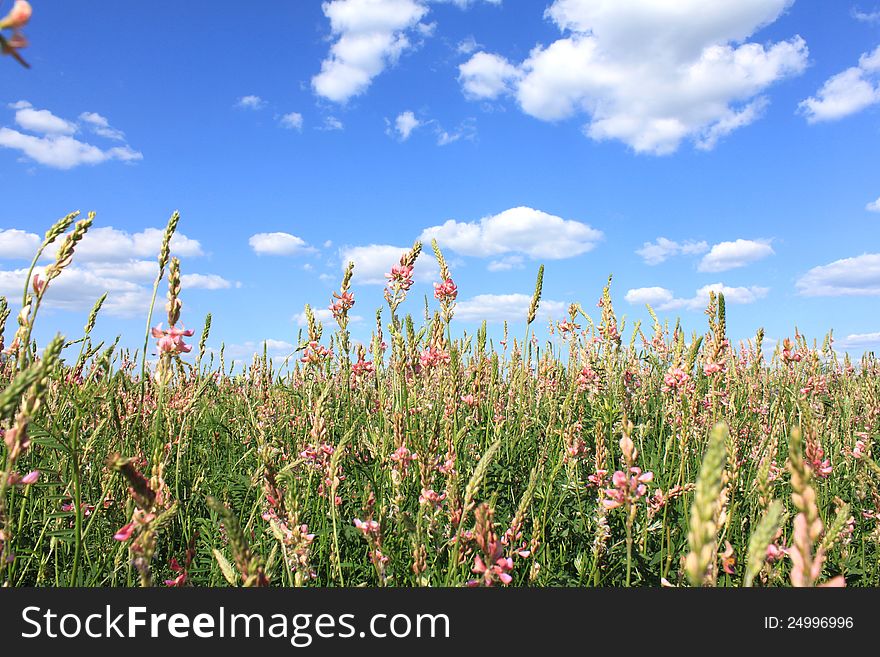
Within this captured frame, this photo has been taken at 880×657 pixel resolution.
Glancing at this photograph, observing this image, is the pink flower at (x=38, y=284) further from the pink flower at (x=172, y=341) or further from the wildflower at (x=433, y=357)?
the wildflower at (x=433, y=357)

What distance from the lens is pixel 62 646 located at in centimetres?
157

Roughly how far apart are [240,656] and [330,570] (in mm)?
1038

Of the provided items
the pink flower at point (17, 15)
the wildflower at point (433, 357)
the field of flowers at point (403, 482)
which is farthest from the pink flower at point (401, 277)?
the pink flower at point (17, 15)

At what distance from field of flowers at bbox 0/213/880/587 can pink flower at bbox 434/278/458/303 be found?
15 mm

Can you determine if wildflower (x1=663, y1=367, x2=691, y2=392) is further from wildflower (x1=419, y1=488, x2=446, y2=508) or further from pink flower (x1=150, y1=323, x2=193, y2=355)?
pink flower (x1=150, y1=323, x2=193, y2=355)

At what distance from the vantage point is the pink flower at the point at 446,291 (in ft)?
12.9

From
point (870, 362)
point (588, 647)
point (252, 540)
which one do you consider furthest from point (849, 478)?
point (870, 362)

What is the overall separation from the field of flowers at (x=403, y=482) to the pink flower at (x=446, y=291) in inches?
0.6

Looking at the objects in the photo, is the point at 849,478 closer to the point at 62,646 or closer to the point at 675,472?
the point at 675,472

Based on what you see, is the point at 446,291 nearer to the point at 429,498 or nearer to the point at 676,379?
the point at 676,379

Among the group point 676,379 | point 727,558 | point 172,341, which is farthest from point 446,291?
point 727,558

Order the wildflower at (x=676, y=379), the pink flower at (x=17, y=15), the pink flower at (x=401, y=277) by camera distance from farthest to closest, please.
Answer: the pink flower at (x=401, y=277) → the wildflower at (x=676, y=379) → the pink flower at (x=17, y=15)

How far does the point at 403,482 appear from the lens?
2.54 m

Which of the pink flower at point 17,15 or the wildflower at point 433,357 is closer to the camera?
the pink flower at point 17,15
